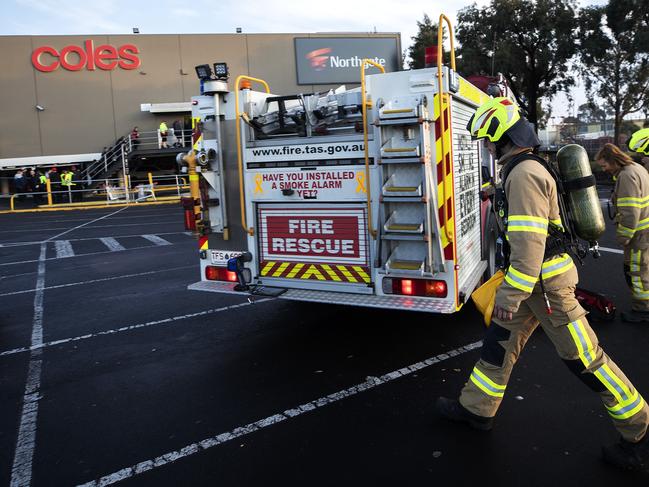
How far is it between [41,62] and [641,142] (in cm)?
3387

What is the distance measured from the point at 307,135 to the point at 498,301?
8.50 ft

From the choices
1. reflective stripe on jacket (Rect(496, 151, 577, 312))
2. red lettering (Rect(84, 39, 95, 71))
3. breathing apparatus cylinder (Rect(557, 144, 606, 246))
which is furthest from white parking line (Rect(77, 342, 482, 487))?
red lettering (Rect(84, 39, 95, 71))

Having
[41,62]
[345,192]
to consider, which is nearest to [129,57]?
[41,62]

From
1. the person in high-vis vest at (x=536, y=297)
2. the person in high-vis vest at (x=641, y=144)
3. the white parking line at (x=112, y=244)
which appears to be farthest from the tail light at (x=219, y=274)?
the white parking line at (x=112, y=244)

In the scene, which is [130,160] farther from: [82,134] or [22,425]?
[22,425]

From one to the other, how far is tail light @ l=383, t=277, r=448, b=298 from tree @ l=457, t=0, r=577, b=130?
1123 inches

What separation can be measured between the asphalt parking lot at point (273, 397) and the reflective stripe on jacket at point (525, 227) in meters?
1.04

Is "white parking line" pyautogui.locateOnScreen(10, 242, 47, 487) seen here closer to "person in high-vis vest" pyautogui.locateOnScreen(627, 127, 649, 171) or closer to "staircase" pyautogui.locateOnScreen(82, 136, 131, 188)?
"person in high-vis vest" pyautogui.locateOnScreen(627, 127, 649, 171)

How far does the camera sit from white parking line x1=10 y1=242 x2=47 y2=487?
350cm

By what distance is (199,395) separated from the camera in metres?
4.54

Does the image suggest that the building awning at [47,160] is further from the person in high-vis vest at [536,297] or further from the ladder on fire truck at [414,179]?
the person in high-vis vest at [536,297]

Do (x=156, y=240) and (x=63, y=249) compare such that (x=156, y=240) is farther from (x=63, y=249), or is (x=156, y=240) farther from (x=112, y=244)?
(x=63, y=249)

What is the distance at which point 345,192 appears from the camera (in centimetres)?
505

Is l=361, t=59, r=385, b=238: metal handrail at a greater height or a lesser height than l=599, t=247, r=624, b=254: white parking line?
greater
